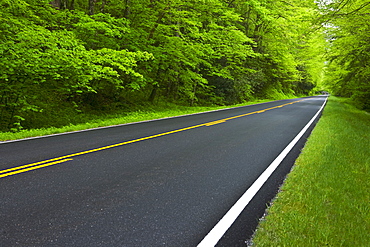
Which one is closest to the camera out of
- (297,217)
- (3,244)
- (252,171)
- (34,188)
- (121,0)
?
(3,244)

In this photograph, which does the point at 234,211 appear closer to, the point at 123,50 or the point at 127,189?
the point at 127,189

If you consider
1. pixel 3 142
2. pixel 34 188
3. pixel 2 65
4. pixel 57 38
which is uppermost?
pixel 57 38

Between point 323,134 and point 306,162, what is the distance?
367cm

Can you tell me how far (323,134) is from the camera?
27.0 feet

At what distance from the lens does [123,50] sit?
11.3 metres

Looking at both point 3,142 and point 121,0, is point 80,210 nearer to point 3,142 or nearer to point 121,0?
point 3,142

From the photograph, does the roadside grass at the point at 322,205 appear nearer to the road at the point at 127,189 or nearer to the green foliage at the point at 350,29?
the road at the point at 127,189

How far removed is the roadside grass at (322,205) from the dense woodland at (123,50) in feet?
20.4

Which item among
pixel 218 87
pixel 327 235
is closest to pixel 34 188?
pixel 327 235

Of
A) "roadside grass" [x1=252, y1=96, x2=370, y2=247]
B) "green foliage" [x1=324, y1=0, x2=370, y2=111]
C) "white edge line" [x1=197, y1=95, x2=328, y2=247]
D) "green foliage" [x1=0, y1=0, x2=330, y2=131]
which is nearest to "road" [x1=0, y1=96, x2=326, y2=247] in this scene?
"white edge line" [x1=197, y1=95, x2=328, y2=247]

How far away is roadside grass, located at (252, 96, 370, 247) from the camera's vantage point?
2.56 metres

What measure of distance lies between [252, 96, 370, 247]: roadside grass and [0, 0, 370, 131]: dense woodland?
20.4ft

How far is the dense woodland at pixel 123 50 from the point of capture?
9.12 metres

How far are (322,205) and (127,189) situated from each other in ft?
9.07
